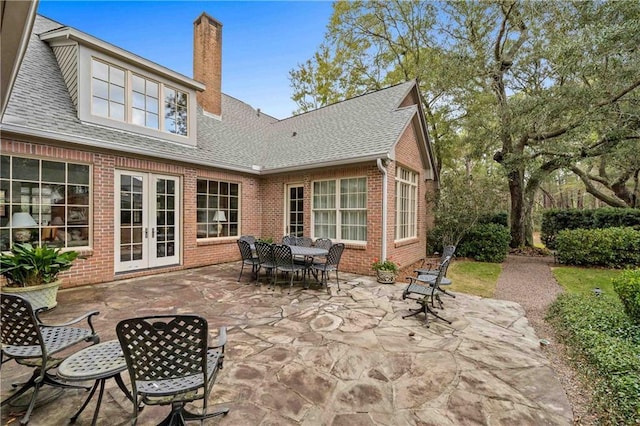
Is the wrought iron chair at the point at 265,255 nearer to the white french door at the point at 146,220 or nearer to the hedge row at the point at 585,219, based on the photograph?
the white french door at the point at 146,220

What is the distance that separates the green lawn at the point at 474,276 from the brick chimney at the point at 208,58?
33.7 feet

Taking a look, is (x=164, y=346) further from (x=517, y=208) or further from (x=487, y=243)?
(x=517, y=208)

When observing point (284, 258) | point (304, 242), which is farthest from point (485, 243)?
point (284, 258)

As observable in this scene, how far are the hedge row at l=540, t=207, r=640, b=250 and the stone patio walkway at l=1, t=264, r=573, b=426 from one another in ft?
31.6

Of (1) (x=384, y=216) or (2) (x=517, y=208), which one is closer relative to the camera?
(1) (x=384, y=216)

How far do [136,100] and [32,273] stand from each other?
4.85 meters

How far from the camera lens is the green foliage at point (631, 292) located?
3857 mm

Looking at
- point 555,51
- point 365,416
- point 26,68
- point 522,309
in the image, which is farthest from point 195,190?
point 555,51

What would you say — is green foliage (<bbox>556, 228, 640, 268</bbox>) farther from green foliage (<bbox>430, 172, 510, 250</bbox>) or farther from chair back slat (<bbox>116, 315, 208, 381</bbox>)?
chair back slat (<bbox>116, 315, 208, 381</bbox>)

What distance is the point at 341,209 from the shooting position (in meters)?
8.61

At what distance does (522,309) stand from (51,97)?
11233mm

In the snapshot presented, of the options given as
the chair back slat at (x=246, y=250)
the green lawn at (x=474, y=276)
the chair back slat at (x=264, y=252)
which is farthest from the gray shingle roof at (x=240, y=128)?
the green lawn at (x=474, y=276)

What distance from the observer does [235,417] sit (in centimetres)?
238

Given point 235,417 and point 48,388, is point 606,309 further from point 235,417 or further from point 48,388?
point 48,388
